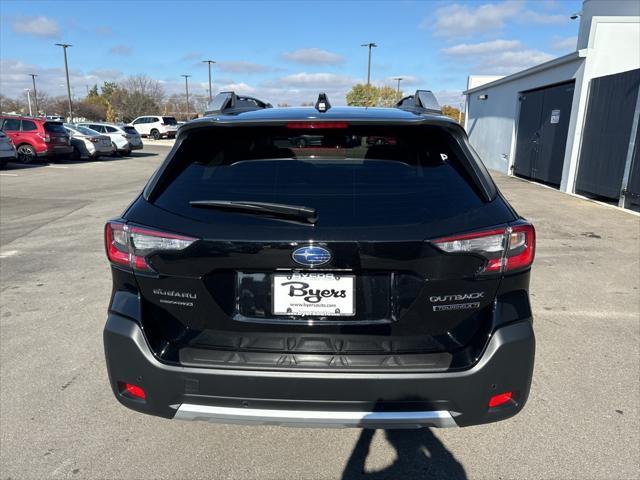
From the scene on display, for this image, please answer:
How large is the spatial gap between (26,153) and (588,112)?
68.6 feet

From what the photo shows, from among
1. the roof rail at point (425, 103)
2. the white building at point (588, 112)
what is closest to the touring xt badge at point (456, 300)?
the roof rail at point (425, 103)

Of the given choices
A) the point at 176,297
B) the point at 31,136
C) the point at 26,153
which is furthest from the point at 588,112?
the point at 26,153

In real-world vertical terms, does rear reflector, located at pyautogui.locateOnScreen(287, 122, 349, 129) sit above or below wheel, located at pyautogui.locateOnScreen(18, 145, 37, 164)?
above

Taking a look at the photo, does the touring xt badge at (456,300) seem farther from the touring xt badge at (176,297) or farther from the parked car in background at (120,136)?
the parked car in background at (120,136)

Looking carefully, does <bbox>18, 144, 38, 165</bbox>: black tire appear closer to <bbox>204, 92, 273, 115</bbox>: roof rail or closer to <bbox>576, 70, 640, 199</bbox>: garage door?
<bbox>204, 92, 273, 115</bbox>: roof rail

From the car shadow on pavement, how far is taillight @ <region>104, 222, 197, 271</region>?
145cm

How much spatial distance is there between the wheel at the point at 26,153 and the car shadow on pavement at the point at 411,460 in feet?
70.8

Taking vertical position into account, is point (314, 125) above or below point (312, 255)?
above

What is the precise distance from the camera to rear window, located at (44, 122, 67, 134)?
780 inches

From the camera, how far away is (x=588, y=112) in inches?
466

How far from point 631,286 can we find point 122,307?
5539 millimetres

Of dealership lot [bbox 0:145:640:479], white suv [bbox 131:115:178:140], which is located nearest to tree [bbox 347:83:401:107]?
white suv [bbox 131:115:178:140]

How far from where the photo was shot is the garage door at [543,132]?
43.0 feet

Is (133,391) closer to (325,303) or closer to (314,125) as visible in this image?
(325,303)
